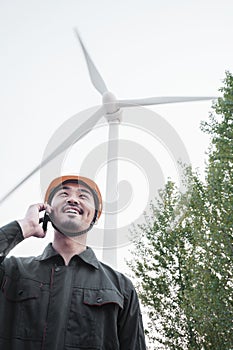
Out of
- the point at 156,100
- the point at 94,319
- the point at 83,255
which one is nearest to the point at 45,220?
the point at 83,255

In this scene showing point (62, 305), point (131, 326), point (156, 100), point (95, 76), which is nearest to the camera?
point (62, 305)

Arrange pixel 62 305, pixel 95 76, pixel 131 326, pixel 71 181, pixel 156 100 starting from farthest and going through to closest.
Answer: pixel 95 76 < pixel 156 100 < pixel 71 181 < pixel 131 326 < pixel 62 305

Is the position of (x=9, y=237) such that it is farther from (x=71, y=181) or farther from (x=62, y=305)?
(x=71, y=181)

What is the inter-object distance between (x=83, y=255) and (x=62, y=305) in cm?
34

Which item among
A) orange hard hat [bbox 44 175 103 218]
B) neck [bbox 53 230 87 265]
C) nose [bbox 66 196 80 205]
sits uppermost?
orange hard hat [bbox 44 175 103 218]

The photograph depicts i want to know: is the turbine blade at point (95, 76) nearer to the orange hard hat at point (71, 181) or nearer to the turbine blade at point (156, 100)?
the turbine blade at point (156, 100)

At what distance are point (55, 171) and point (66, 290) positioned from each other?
0.83m

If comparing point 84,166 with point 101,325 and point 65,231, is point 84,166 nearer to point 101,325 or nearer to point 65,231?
point 65,231

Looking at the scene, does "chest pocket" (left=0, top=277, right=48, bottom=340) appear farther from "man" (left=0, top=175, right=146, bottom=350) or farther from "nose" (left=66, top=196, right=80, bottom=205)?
"nose" (left=66, top=196, right=80, bottom=205)

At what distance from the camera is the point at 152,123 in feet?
10.3

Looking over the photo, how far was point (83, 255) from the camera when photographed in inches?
96.1

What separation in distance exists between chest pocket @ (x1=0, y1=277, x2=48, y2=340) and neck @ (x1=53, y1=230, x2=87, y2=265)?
0.81ft

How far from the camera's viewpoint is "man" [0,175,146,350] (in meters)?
2.12

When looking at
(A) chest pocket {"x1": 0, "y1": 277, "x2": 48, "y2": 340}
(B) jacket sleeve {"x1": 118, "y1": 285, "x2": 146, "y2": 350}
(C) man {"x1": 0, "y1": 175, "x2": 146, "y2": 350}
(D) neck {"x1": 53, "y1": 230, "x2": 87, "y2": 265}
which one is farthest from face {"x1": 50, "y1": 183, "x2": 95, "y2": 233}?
(B) jacket sleeve {"x1": 118, "y1": 285, "x2": 146, "y2": 350}
